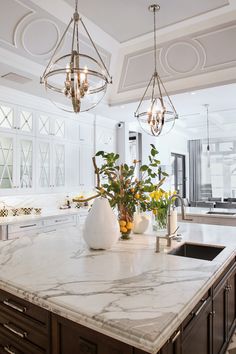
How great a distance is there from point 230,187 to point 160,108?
653 centimetres

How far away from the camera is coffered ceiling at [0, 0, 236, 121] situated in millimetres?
2975

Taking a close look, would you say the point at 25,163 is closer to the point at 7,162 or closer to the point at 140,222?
the point at 7,162

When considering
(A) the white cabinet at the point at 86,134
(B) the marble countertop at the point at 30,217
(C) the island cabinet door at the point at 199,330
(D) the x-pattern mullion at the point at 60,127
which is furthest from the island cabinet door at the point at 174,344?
(A) the white cabinet at the point at 86,134

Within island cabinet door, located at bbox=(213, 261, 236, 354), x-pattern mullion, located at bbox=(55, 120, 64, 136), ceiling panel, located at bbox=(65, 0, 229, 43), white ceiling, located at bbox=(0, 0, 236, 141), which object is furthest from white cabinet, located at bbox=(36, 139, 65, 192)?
island cabinet door, located at bbox=(213, 261, 236, 354)

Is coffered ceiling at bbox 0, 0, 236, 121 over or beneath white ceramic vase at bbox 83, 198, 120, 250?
over

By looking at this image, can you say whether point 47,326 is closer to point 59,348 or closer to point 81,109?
point 59,348

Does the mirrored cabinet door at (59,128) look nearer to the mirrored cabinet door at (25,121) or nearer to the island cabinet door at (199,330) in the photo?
the mirrored cabinet door at (25,121)

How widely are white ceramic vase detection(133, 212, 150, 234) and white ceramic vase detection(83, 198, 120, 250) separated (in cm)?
60

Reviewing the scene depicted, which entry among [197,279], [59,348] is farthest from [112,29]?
[59,348]

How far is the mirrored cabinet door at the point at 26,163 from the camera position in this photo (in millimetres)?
4207

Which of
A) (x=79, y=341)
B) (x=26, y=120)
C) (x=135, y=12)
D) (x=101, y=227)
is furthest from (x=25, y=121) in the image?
(x=79, y=341)

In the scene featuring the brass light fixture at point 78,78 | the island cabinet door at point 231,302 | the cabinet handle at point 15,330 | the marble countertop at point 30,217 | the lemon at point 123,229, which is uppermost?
the brass light fixture at point 78,78

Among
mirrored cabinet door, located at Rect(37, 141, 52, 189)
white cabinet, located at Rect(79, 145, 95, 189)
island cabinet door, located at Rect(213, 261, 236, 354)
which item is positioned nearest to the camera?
island cabinet door, located at Rect(213, 261, 236, 354)

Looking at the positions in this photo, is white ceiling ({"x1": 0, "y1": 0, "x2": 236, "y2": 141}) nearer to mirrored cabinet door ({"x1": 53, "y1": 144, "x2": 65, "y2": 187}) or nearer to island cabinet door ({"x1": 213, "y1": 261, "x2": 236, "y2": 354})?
mirrored cabinet door ({"x1": 53, "y1": 144, "x2": 65, "y2": 187})
